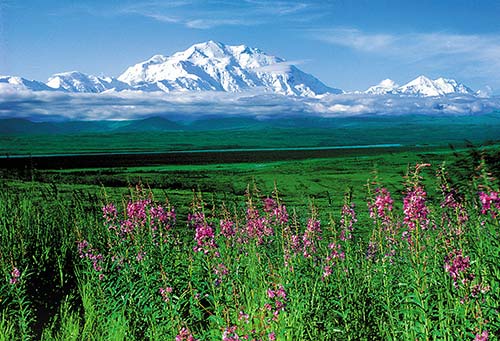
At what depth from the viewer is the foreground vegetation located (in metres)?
4.37

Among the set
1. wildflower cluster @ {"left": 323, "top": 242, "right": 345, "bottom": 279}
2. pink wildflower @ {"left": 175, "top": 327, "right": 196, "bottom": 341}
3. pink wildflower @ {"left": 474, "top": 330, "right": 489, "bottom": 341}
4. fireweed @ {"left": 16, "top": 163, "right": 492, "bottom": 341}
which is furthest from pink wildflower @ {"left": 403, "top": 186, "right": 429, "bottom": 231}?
wildflower cluster @ {"left": 323, "top": 242, "right": 345, "bottom": 279}

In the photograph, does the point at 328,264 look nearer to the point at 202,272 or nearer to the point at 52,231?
the point at 202,272

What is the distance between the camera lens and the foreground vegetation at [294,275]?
4.37m

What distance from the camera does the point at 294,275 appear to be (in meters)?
5.95

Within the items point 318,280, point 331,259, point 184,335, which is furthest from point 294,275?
point 184,335

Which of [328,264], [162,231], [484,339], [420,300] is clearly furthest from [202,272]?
[484,339]

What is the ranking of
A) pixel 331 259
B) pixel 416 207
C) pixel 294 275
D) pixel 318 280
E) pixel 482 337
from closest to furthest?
pixel 482 337 < pixel 416 207 < pixel 294 275 < pixel 318 280 < pixel 331 259

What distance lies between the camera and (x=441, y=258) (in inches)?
Answer: 219

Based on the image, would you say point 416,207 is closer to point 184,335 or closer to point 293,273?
point 184,335

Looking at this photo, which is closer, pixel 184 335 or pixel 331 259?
pixel 184 335

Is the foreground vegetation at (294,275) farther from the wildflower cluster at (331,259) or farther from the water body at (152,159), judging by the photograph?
the water body at (152,159)

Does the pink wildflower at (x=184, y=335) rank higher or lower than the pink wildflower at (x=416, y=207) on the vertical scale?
lower

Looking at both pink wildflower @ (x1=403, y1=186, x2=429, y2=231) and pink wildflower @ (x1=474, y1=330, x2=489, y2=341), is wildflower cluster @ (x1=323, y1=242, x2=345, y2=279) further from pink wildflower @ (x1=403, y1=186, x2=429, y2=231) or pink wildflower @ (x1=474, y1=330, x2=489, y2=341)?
pink wildflower @ (x1=474, y1=330, x2=489, y2=341)

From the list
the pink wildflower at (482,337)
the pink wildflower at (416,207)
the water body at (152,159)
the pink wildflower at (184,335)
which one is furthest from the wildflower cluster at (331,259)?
the water body at (152,159)
